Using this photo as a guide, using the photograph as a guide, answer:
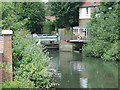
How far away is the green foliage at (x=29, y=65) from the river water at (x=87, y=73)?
3.52m

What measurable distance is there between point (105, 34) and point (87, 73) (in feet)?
32.2

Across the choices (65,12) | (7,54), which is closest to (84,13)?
(65,12)

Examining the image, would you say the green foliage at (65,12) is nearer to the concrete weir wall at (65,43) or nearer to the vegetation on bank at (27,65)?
the concrete weir wall at (65,43)

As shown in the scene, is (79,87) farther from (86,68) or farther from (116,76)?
(86,68)

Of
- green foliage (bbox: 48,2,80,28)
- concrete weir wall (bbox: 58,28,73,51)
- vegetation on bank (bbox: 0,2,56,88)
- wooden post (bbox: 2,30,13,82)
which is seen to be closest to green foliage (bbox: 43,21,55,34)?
green foliage (bbox: 48,2,80,28)

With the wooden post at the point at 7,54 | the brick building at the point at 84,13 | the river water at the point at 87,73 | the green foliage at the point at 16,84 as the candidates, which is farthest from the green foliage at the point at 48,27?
the green foliage at the point at 16,84

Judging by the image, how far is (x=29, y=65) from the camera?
13789mm

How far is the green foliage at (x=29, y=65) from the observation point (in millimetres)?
13422

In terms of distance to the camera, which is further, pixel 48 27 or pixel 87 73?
pixel 48 27

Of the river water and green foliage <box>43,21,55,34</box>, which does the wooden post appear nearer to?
the river water

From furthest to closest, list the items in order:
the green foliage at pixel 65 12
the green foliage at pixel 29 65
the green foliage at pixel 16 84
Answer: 1. the green foliage at pixel 65 12
2. the green foliage at pixel 29 65
3. the green foliage at pixel 16 84

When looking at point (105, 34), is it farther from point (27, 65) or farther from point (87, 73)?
point (27, 65)

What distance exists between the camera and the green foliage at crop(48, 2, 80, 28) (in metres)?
42.2

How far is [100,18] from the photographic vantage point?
3362cm
